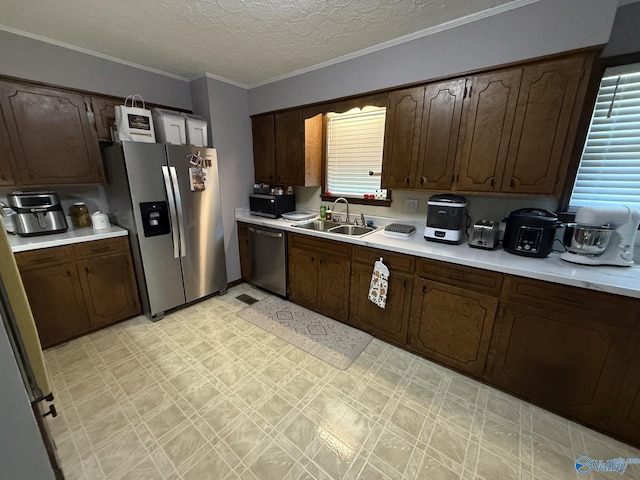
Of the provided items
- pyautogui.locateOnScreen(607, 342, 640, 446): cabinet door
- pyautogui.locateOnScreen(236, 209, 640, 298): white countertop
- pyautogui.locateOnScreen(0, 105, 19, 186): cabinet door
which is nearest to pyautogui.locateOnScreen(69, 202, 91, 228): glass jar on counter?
pyautogui.locateOnScreen(0, 105, 19, 186): cabinet door

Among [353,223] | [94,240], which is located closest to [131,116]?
[94,240]

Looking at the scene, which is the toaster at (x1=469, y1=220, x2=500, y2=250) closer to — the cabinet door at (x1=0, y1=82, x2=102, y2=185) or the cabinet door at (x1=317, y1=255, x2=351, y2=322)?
the cabinet door at (x1=317, y1=255, x2=351, y2=322)

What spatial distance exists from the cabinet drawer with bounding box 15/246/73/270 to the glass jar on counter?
1.64 feet

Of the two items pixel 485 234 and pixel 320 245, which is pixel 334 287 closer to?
pixel 320 245

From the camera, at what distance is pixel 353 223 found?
2.84 m

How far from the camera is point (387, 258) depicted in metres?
2.07

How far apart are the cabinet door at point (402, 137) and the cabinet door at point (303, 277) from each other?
1.05 meters

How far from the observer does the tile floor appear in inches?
52.4

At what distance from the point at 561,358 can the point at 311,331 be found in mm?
1775

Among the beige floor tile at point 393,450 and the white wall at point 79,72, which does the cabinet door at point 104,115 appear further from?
the beige floor tile at point 393,450

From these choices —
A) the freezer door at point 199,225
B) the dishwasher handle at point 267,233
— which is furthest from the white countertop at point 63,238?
the dishwasher handle at point 267,233

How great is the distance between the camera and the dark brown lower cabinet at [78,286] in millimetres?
2006

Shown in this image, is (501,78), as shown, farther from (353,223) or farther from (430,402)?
(430,402)

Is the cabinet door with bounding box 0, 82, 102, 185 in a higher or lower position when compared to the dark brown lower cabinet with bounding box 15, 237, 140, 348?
higher
